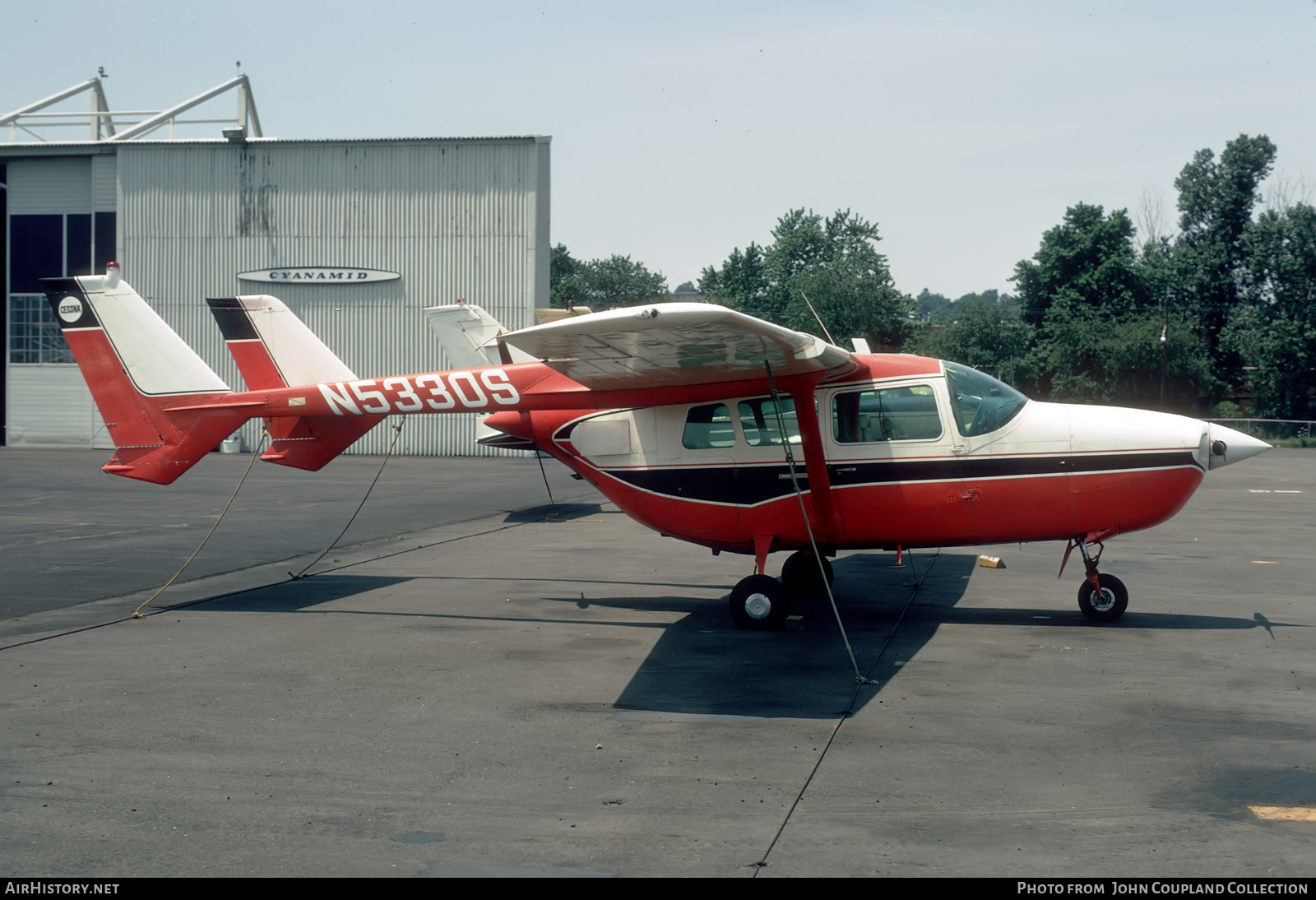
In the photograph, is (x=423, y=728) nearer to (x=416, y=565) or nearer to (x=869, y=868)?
(x=869, y=868)

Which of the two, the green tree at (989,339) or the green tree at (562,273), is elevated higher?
the green tree at (562,273)

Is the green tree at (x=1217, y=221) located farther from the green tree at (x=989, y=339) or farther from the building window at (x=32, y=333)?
the building window at (x=32, y=333)

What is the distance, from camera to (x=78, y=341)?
11.4 metres

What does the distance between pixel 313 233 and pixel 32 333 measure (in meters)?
12.5

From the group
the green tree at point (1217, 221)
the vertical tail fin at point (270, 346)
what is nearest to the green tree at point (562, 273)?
the green tree at point (1217, 221)

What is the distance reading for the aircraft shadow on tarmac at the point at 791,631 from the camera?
7461 mm

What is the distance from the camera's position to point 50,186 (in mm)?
41594

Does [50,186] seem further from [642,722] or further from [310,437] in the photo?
[642,722]

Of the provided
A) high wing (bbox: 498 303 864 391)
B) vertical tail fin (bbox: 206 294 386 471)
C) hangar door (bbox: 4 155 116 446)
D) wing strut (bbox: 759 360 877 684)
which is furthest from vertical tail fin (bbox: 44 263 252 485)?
hangar door (bbox: 4 155 116 446)

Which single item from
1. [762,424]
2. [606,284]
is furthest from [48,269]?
[606,284]

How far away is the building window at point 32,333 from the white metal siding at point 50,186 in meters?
3.44

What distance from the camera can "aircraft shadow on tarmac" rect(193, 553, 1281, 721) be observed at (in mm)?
7461

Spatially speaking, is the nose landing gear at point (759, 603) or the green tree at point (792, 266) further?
the green tree at point (792, 266)

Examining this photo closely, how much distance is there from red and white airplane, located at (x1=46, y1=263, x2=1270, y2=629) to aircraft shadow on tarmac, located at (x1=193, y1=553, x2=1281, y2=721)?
1.67ft
